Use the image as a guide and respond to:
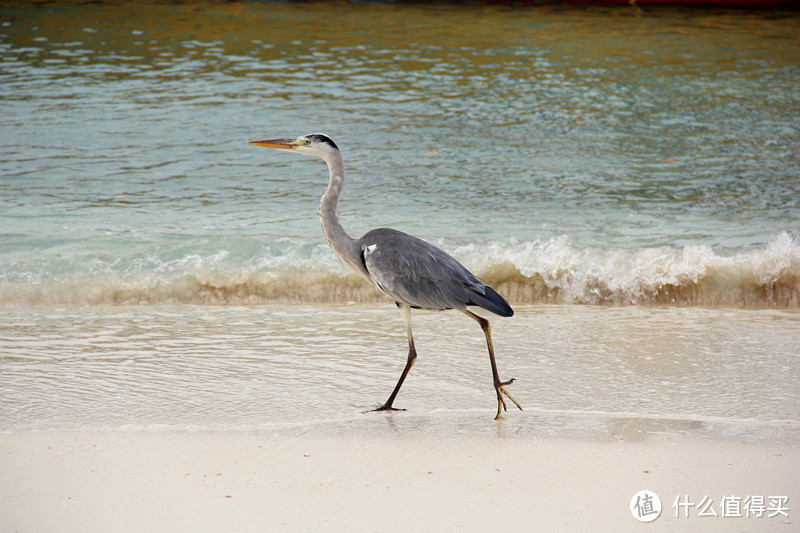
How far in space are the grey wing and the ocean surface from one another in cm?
51

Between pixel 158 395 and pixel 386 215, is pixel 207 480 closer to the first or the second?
pixel 158 395

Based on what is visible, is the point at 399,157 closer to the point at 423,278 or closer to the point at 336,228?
the point at 336,228

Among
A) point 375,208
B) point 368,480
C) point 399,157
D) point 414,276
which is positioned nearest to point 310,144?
point 414,276

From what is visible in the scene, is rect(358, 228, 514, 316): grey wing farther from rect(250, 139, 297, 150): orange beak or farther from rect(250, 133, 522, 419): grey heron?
rect(250, 139, 297, 150): orange beak

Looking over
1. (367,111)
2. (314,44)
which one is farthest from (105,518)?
(314,44)

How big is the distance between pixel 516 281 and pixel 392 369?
1.96 meters

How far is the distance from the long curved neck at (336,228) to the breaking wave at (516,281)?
1.87 meters

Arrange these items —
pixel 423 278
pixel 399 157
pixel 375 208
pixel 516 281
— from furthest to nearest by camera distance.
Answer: pixel 399 157
pixel 375 208
pixel 516 281
pixel 423 278

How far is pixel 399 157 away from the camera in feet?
30.4

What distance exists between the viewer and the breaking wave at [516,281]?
18.9 feet

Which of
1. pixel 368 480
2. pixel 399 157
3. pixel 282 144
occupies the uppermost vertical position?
pixel 282 144

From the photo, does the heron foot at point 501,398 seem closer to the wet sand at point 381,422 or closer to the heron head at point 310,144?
the wet sand at point 381,422

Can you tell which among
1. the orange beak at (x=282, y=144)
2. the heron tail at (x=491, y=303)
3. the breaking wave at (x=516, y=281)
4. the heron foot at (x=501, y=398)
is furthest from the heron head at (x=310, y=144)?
the breaking wave at (x=516, y=281)

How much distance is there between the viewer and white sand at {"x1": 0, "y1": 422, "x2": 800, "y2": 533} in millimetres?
2674
